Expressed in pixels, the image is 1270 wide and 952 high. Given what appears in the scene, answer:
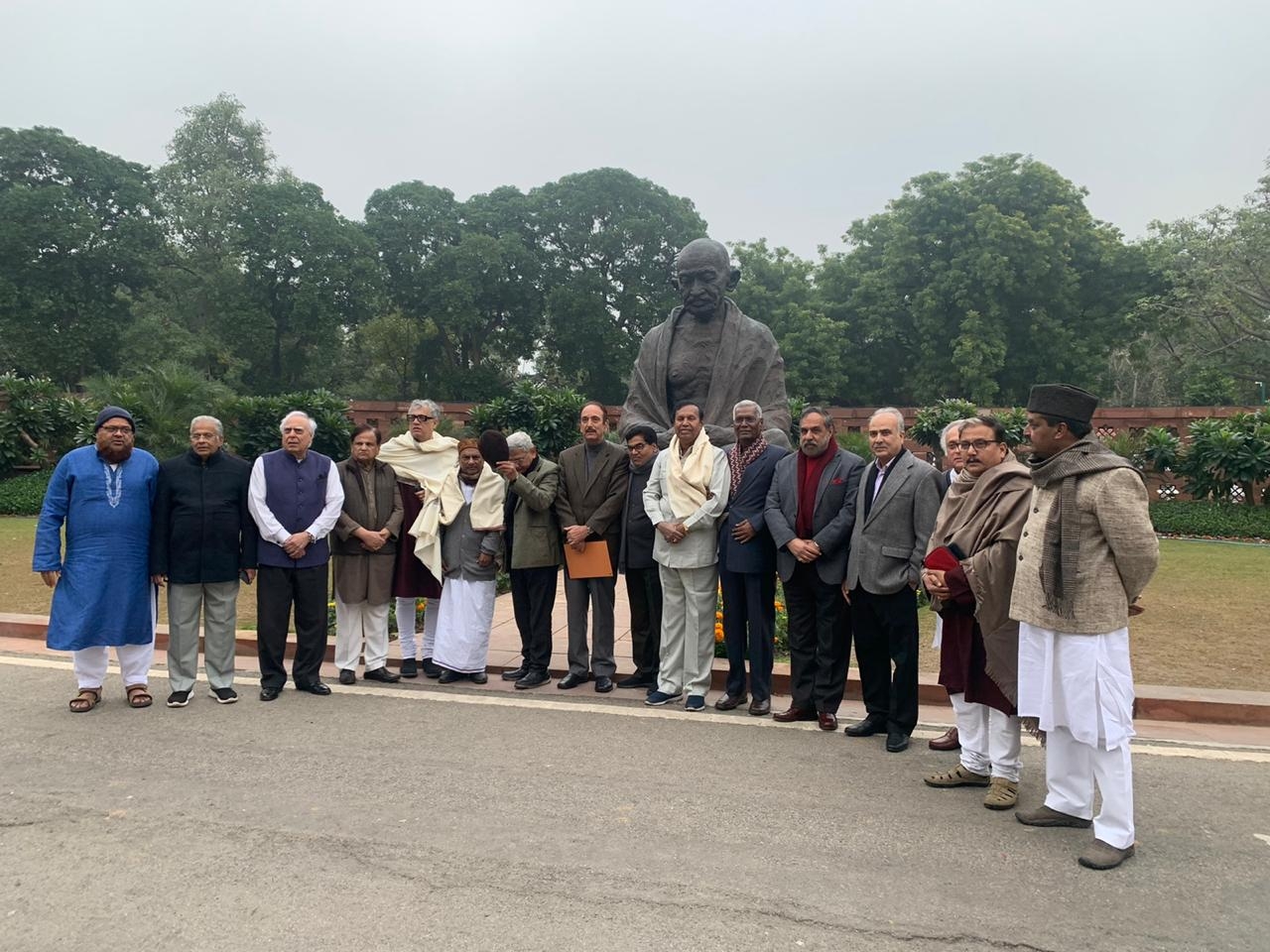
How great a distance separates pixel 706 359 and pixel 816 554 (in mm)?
3178

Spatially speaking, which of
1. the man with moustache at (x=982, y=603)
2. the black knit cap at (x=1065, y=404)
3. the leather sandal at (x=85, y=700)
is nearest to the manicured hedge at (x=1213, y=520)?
the man with moustache at (x=982, y=603)

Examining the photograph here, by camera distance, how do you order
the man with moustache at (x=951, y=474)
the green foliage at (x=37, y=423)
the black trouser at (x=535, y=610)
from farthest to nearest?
1. the green foliage at (x=37, y=423)
2. the black trouser at (x=535, y=610)
3. the man with moustache at (x=951, y=474)

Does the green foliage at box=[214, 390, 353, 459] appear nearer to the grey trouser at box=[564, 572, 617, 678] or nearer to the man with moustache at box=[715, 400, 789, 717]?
the grey trouser at box=[564, 572, 617, 678]

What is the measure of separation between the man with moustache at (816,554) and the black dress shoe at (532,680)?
157cm

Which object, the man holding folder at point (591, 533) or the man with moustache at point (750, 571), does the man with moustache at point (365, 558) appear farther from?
the man with moustache at point (750, 571)

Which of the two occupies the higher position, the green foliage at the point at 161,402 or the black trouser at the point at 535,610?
the green foliage at the point at 161,402

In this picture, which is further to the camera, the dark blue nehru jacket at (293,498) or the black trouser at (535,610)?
the black trouser at (535,610)

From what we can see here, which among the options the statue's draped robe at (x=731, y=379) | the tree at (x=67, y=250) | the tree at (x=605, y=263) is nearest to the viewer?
the statue's draped robe at (x=731, y=379)

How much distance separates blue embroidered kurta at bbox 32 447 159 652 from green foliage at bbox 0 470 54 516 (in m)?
13.5

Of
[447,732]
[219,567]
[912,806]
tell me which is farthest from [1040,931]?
[219,567]

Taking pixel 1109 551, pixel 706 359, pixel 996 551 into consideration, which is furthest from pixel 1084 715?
pixel 706 359

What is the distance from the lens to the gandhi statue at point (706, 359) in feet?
24.7

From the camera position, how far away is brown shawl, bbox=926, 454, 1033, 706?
381 centimetres

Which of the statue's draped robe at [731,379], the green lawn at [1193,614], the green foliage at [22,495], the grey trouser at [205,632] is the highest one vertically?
the statue's draped robe at [731,379]
